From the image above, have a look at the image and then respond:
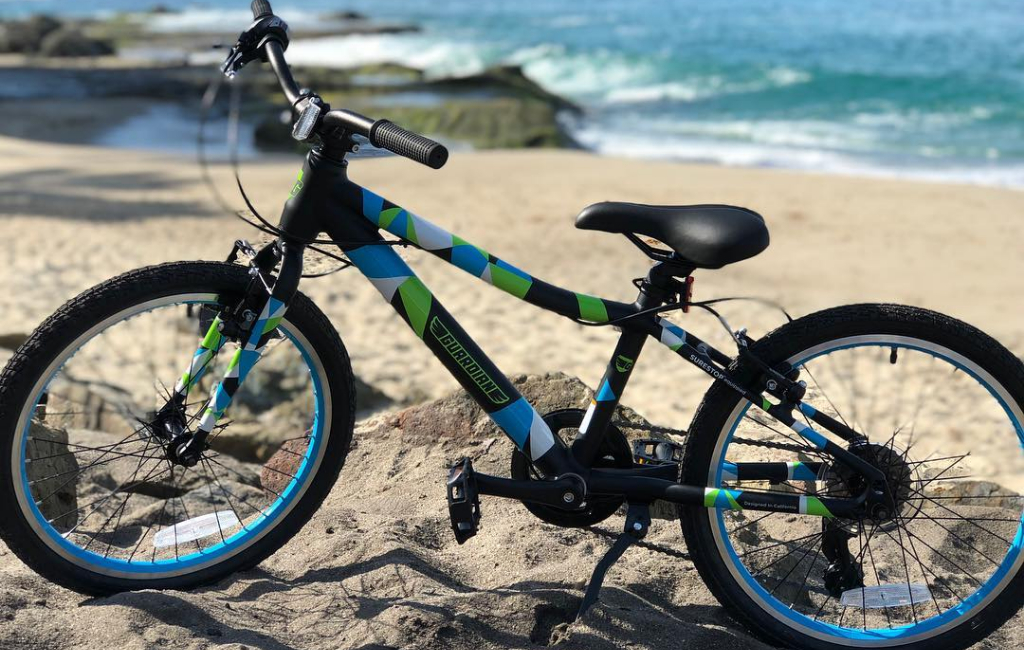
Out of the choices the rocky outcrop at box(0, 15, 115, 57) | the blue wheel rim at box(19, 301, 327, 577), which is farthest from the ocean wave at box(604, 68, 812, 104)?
the blue wheel rim at box(19, 301, 327, 577)

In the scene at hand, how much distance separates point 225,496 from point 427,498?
2.56 ft

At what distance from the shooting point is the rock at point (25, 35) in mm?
35219

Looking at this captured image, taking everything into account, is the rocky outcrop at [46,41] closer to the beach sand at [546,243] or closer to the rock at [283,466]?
the beach sand at [546,243]

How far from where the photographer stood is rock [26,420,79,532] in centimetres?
310

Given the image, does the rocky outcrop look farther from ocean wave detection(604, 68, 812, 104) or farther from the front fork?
the front fork

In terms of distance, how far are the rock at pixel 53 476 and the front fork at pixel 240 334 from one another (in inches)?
23.2

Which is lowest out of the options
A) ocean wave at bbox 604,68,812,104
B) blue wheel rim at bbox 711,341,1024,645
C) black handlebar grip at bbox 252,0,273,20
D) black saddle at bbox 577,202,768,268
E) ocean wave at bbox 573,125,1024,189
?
blue wheel rim at bbox 711,341,1024,645

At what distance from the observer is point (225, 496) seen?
362 cm

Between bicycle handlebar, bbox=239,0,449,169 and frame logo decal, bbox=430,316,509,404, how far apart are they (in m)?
0.54

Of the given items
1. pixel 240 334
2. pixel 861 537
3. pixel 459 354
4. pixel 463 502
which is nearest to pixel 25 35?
pixel 240 334

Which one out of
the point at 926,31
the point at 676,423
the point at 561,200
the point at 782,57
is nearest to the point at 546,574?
the point at 676,423

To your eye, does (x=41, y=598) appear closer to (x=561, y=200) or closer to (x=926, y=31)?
(x=561, y=200)

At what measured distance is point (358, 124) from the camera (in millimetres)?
2289

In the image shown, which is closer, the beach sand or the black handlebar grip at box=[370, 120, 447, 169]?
the black handlebar grip at box=[370, 120, 447, 169]
